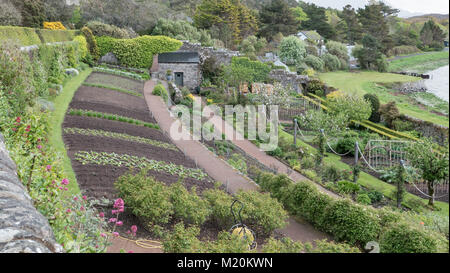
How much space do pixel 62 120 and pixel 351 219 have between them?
868 centimetres

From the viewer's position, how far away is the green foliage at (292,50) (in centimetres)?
2077

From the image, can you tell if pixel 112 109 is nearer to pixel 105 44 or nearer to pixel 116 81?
pixel 116 81

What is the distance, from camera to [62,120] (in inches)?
426

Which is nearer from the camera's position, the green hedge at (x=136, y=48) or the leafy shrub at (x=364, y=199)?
the leafy shrub at (x=364, y=199)

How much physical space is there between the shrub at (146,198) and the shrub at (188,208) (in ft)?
0.40

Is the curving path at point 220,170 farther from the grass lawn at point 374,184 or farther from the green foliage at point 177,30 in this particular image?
the green foliage at point 177,30

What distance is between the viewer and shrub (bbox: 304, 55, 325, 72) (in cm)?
2161

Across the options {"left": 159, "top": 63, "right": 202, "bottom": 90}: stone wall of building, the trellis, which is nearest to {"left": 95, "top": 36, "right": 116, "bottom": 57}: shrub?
{"left": 159, "top": 63, "right": 202, "bottom": 90}: stone wall of building

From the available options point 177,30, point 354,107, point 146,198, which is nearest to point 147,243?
point 146,198

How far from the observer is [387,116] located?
1385 cm

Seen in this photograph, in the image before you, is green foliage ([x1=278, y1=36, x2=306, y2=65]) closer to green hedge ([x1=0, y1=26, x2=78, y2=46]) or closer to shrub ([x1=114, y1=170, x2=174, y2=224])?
green hedge ([x1=0, y1=26, x2=78, y2=46])

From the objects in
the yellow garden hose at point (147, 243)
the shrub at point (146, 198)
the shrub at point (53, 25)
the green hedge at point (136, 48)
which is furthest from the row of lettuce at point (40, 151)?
the green hedge at point (136, 48)

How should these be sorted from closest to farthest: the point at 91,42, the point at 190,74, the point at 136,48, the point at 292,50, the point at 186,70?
the point at 292,50, the point at 186,70, the point at 190,74, the point at 91,42, the point at 136,48

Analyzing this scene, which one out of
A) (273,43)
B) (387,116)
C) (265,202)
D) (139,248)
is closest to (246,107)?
(273,43)
